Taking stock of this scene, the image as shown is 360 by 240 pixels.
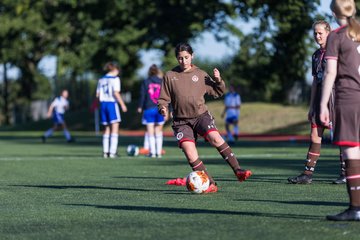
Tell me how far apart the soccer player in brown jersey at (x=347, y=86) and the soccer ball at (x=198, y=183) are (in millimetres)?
3391

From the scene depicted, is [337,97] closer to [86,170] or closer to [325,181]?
[325,181]

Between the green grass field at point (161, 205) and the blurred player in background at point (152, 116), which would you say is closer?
the green grass field at point (161, 205)

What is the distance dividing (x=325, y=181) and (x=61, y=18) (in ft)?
157

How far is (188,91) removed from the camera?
1273cm

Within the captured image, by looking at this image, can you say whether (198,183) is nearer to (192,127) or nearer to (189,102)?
(192,127)

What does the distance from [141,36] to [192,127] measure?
4015cm

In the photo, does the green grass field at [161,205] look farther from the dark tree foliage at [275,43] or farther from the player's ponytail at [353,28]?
the dark tree foliage at [275,43]

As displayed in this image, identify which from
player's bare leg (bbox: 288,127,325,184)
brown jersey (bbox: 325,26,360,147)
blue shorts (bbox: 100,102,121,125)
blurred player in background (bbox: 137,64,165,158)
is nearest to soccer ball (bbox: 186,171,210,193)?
player's bare leg (bbox: 288,127,325,184)

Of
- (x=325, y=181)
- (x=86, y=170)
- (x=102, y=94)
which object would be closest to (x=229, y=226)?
(x=325, y=181)

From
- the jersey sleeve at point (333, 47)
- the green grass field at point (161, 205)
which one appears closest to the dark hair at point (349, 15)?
the jersey sleeve at point (333, 47)

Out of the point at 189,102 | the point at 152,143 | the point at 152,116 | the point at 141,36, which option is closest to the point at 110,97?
the point at 152,116

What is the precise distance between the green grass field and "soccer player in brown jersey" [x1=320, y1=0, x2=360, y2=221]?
0.41m

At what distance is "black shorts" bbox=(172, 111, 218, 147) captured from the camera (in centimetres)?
1275

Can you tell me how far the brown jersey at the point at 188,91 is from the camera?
12.7 m
